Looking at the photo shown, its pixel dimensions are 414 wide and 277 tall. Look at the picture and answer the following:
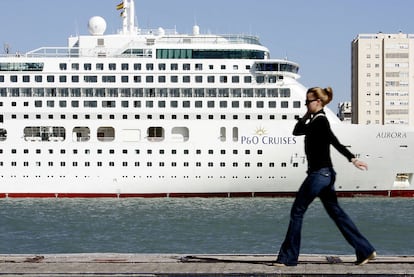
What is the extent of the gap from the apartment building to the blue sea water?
86.8 ft

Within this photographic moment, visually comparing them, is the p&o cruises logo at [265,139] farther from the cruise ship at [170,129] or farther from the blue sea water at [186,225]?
the blue sea water at [186,225]

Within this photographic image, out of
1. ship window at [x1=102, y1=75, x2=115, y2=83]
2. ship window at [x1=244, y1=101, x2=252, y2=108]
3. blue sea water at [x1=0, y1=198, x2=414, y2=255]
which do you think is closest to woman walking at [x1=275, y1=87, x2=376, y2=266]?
blue sea water at [x1=0, y1=198, x2=414, y2=255]

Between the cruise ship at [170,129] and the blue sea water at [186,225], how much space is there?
0.83 metres

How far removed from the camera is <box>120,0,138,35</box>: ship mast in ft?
126

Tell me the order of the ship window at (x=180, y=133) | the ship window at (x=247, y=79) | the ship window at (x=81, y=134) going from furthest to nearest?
the ship window at (x=247, y=79) → the ship window at (x=81, y=134) → the ship window at (x=180, y=133)

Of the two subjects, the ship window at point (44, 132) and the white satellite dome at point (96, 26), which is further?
the white satellite dome at point (96, 26)

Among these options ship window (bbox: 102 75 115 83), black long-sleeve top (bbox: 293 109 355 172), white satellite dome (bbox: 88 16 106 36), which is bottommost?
black long-sleeve top (bbox: 293 109 355 172)

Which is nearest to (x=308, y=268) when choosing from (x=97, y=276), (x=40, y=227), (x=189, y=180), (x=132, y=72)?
(x=97, y=276)

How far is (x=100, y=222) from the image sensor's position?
79.6ft

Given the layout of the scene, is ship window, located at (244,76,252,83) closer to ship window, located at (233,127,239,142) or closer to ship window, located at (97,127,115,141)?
ship window, located at (233,127,239,142)

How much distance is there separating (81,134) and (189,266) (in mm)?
28200

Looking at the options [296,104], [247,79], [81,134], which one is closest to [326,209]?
[296,104]

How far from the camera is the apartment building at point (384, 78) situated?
5816cm

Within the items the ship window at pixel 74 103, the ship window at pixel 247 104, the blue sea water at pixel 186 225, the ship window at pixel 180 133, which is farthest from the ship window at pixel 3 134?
the ship window at pixel 247 104
